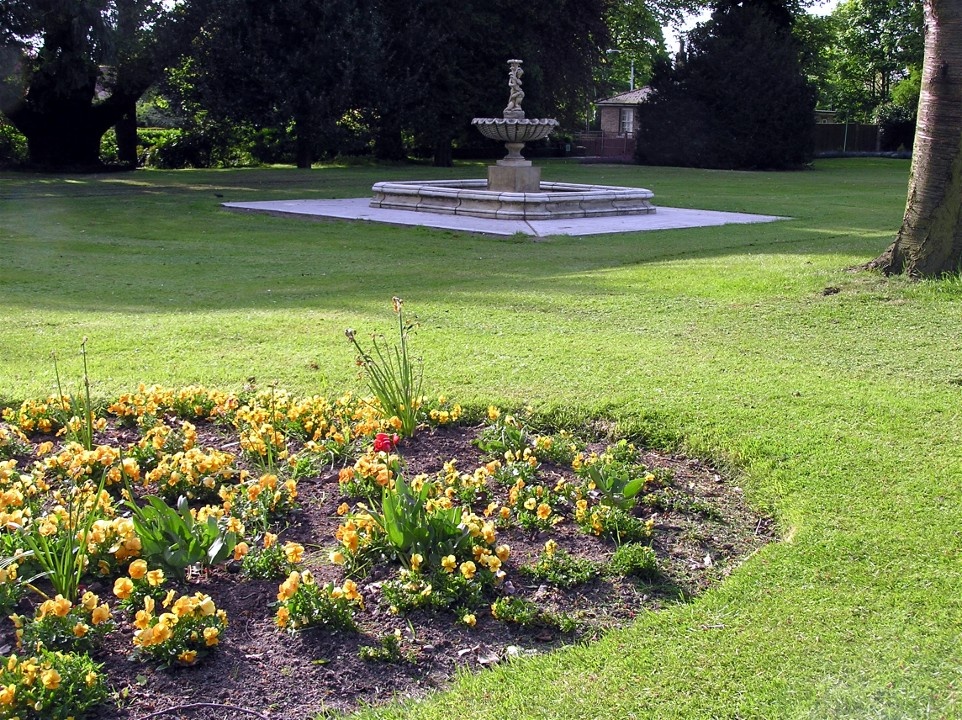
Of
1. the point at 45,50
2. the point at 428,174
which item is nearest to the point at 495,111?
the point at 428,174

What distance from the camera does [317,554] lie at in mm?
3689

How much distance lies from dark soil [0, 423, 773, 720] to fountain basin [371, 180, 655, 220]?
1170cm

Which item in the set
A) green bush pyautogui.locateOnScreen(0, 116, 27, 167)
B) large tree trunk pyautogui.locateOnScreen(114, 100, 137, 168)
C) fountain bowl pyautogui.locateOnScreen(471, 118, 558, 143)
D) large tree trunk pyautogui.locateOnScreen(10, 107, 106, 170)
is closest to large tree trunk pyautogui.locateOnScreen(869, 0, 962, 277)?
fountain bowl pyautogui.locateOnScreen(471, 118, 558, 143)

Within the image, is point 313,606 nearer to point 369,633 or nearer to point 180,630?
point 369,633

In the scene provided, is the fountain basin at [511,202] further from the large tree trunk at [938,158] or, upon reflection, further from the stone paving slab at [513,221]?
the large tree trunk at [938,158]

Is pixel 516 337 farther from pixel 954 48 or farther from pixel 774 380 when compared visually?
pixel 954 48

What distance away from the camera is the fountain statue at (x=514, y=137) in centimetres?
1825

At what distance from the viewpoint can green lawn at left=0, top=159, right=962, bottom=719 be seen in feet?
9.48

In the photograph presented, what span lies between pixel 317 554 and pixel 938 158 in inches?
245

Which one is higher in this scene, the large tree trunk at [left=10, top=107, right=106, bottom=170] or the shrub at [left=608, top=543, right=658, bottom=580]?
the large tree trunk at [left=10, top=107, right=106, bottom=170]

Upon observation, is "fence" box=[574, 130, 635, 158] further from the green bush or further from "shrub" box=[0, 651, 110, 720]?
"shrub" box=[0, 651, 110, 720]

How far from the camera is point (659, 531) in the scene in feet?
12.7

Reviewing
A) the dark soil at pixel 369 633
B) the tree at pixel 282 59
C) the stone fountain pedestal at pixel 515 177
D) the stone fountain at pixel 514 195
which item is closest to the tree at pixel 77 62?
the tree at pixel 282 59

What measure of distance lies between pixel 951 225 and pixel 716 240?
490 cm
